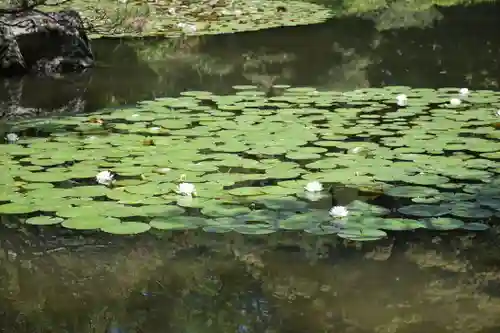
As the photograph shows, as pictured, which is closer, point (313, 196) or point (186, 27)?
point (313, 196)

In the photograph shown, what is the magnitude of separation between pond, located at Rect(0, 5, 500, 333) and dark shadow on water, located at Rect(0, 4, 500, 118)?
0.22 meters

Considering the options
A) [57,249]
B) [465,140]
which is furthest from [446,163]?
[57,249]

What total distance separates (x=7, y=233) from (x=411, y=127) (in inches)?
68.2

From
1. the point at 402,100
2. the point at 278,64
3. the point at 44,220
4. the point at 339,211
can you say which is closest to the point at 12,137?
the point at 44,220

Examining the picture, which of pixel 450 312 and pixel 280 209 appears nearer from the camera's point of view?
pixel 450 312

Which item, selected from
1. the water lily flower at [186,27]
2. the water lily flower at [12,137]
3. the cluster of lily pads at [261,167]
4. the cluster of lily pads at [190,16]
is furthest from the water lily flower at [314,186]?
the water lily flower at [186,27]

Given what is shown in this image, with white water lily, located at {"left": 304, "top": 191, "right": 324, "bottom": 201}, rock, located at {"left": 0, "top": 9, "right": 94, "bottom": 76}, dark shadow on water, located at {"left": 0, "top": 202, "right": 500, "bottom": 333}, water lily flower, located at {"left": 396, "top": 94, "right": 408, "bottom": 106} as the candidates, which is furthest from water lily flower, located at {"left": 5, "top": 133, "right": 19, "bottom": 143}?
rock, located at {"left": 0, "top": 9, "right": 94, "bottom": 76}

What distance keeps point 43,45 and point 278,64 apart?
63.5 inches

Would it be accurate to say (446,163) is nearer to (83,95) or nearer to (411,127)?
(411,127)

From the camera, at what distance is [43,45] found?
4.92 meters

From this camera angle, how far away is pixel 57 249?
6.39 feet

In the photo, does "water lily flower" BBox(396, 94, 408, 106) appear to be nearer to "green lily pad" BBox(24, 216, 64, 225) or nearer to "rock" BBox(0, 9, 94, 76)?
"green lily pad" BBox(24, 216, 64, 225)

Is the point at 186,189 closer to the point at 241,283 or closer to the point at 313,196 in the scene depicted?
the point at 313,196

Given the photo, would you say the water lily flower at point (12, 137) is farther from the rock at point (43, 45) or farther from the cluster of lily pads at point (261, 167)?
the rock at point (43, 45)
